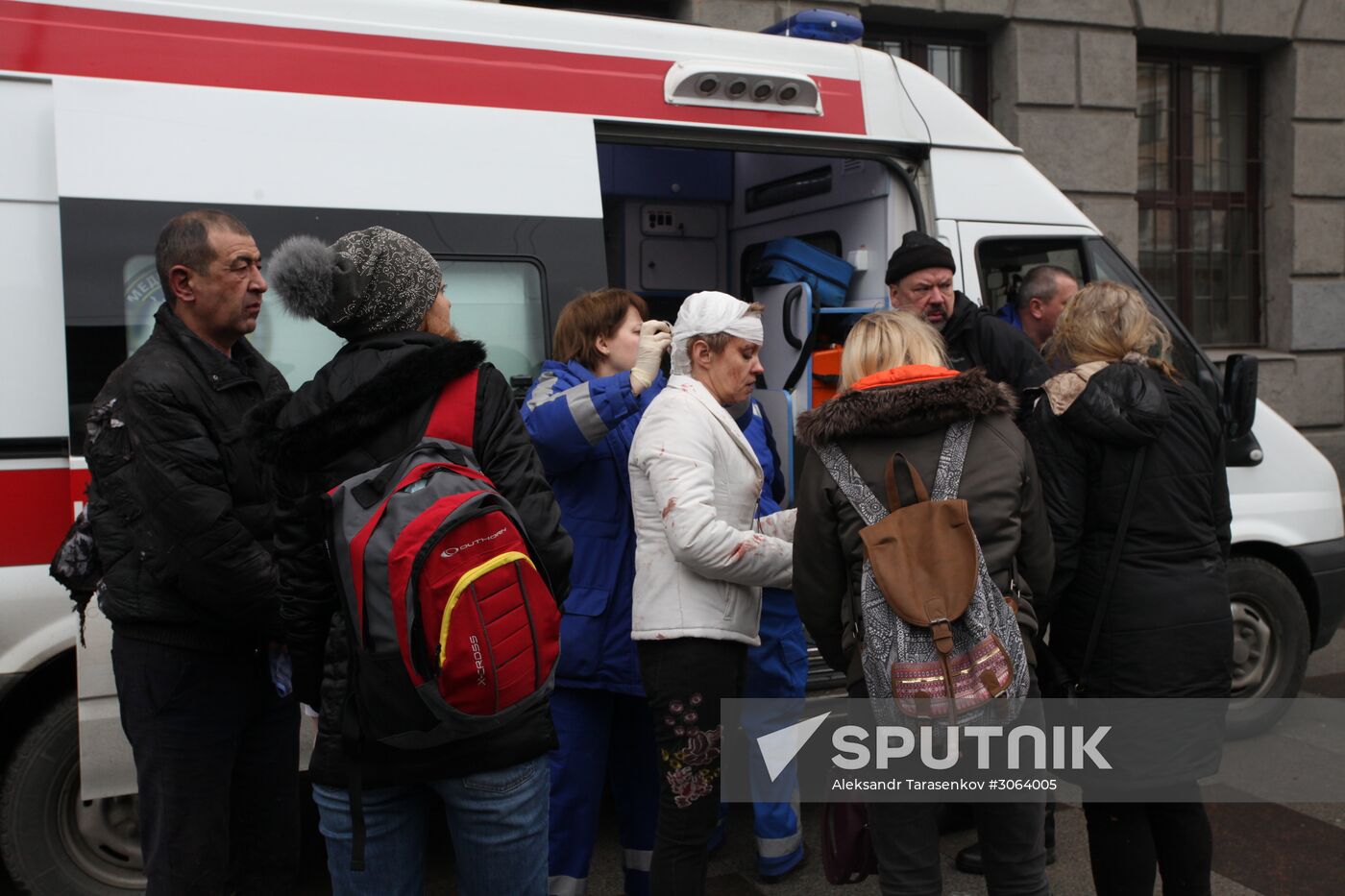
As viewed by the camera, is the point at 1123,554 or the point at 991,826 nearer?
the point at 991,826

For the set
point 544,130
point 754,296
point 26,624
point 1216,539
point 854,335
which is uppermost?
point 544,130

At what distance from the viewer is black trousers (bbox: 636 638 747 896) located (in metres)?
2.82

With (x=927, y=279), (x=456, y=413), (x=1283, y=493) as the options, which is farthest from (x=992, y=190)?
(x=456, y=413)

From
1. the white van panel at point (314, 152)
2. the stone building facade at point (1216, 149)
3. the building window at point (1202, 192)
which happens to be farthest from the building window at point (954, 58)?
the white van panel at point (314, 152)

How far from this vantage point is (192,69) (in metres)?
3.34

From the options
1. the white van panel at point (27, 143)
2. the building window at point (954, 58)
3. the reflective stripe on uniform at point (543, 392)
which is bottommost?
the reflective stripe on uniform at point (543, 392)

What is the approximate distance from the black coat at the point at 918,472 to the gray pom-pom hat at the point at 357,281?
886 millimetres

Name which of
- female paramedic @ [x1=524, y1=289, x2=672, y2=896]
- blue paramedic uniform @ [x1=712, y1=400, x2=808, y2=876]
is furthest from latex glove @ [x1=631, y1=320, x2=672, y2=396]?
blue paramedic uniform @ [x1=712, y1=400, x2=808, y2=876]

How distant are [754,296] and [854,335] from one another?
2.85 metres

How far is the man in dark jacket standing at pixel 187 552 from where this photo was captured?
8.16 feet

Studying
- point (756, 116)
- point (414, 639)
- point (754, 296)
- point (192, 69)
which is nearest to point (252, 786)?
point (414, 639)

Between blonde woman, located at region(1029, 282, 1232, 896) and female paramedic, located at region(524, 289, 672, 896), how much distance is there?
3.44 ft

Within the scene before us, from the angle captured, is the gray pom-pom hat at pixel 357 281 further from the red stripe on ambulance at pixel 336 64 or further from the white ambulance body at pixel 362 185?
the red stripe on ambulance at pixel 336 64

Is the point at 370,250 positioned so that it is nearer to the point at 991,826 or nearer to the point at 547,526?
the point at 547,526
